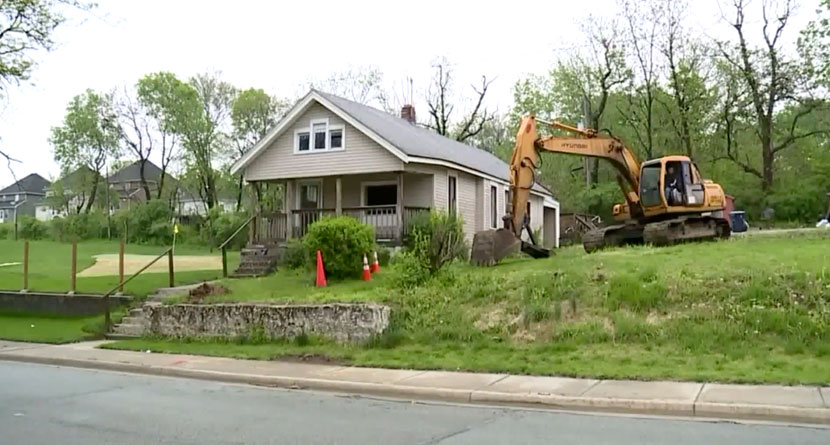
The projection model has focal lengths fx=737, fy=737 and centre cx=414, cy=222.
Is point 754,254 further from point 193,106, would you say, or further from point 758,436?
point 193,106

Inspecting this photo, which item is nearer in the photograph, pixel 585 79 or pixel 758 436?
pixel 758 436

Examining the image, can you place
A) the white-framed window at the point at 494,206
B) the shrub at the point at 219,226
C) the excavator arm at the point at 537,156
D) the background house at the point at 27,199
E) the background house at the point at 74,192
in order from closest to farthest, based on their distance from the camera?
the excavator arm at the point at 537,156
the white-framed window at the point at 494,206
the shrub at the point at 219,226
the background house at the point at 74,192
the background house at the point at 27,199

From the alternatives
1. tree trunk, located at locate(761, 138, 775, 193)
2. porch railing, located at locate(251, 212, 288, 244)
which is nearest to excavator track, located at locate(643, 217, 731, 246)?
porch railing, located at locate(251, 212, 288, 244)

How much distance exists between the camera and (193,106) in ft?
195

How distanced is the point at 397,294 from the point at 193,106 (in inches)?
1865

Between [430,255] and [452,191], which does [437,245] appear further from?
[452,191]

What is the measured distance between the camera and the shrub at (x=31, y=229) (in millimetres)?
61469

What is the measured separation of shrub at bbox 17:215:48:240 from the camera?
61469 millimetres

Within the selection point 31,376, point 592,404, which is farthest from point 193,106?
point 592,404

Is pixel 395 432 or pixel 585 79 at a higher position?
pixel 585 79

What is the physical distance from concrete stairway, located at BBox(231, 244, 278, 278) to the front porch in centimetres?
135

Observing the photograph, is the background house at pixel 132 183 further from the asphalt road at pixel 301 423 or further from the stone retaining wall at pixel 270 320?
the asphalt road at pixel 301 423

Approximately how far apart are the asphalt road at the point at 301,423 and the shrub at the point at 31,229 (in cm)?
5571

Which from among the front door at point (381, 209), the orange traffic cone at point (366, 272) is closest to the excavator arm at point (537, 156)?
the orange traffic cone at point (366, 272)
